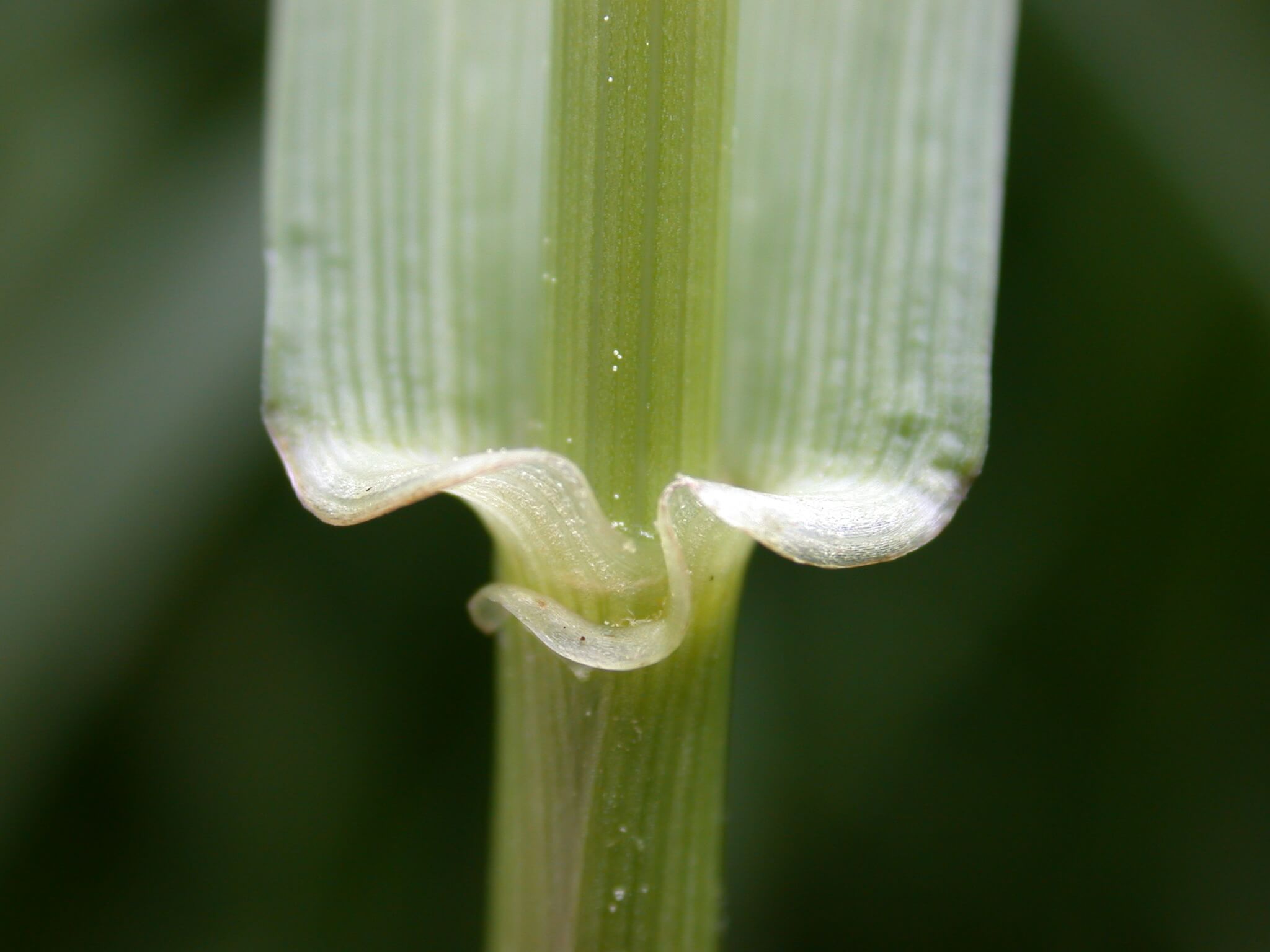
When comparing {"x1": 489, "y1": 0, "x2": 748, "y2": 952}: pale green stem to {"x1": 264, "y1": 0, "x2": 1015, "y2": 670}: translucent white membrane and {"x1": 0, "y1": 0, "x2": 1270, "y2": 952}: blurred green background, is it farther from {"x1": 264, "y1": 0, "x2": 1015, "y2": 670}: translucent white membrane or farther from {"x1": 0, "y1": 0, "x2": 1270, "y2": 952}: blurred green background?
{"x1": 0, "y1": 0, "x2": 1270, "y2": 952}: blurred green background

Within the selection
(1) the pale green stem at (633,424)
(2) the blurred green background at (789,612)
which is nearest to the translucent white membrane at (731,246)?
(1) the pale green stem at (633,424)

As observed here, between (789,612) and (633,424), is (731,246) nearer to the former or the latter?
(633,424)

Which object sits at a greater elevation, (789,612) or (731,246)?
(731,246)

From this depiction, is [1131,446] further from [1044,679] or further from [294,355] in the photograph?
[294,355]

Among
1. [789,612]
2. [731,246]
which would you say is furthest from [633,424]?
[789,612]

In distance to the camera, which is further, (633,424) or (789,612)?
(789,612)
